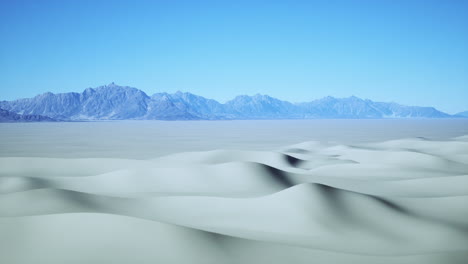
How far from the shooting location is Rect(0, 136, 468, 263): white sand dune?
32.4ft

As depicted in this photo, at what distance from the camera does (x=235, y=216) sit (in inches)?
568

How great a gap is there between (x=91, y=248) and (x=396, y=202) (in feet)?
40.1

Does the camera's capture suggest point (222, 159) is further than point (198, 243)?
Yes

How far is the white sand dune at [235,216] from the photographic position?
9867 mm

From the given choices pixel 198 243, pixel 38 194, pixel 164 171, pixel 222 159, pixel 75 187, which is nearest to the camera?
pixel 198 243

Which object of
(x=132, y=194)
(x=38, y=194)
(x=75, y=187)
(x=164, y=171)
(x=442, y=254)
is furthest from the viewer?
(x=164, y=171)

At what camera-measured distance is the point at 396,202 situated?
16.4 m

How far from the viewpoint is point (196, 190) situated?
20.3m

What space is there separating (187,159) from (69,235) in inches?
904

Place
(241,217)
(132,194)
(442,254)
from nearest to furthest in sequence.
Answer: (442,254)
(241,217)
(132,194)

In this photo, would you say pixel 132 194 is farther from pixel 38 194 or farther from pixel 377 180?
pixel 377 180

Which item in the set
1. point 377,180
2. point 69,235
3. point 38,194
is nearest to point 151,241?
point 69,235

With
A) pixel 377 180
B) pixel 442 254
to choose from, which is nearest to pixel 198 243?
pixel 442 254

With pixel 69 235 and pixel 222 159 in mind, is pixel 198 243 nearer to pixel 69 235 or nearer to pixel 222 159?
pixel 69 235
